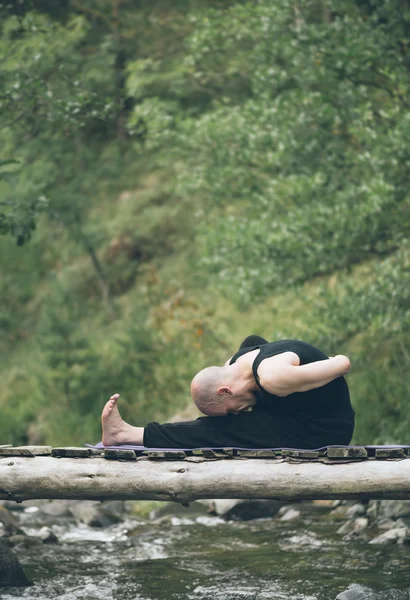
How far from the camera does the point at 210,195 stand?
11203 millimetres

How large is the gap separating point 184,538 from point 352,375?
3.53 m

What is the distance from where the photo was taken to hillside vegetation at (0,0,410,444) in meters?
8.52

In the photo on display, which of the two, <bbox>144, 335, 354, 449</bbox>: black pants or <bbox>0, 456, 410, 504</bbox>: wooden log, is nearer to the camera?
<bbox>0, 456, 410, 504</bbox>: wooden log

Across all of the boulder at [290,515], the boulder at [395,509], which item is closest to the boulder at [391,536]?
the boulder at [395,509]

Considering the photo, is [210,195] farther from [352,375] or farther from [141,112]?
[352,375]

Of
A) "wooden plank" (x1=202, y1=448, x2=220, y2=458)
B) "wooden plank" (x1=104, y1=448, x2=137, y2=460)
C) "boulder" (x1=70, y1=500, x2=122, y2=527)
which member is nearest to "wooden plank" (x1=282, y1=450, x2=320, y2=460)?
"wooden plank" (x1=202, y1=448, x2=220, y2=458)

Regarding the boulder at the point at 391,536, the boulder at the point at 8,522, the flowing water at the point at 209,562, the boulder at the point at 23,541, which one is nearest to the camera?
the flowing water at the point at 209,562

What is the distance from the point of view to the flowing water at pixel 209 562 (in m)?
6.05

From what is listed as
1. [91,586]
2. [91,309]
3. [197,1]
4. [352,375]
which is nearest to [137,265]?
[91,309]

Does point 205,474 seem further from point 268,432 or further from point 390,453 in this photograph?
point 390,453

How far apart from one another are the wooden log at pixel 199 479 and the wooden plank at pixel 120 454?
39mm

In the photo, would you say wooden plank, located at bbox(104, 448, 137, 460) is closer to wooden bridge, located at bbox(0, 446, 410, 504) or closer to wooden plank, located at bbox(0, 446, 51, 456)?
wooden bridge, located at bbox(0, 446, 410, 504)

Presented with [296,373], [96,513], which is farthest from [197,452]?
[96,513]

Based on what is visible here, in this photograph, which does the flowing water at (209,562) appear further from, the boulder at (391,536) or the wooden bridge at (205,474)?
the wooden bridge at (205,474)
